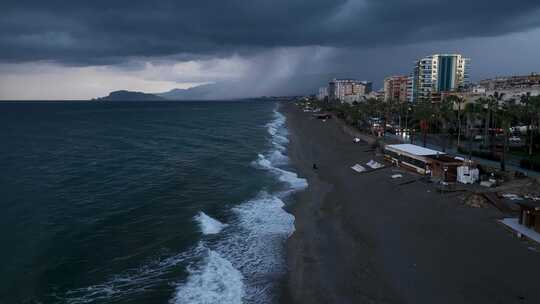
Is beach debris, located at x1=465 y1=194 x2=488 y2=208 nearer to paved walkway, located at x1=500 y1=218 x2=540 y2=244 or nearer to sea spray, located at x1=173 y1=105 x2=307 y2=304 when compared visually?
paved walkway, located at x1=500 y1=218 x2=540 y2=244

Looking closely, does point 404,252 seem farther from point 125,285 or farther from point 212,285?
point 125,285

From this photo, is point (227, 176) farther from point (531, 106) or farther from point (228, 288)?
point (531, 106)

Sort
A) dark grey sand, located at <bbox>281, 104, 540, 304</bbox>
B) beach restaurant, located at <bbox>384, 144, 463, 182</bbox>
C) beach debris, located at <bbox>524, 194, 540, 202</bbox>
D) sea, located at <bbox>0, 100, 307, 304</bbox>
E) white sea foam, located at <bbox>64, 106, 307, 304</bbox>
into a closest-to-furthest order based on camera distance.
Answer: dark grey sand, located at <bbox>281, 104, 540, 304</bbox> → white sea foam, located at <bbox>64, 106, 307, 304</bbox> → sea, located at <bbox>0, 100, 307, 304</bbox> → beach debris, located at <bbox>524, 194, 540, 202</bbox> → beach restaurant, located at <bbox>384, 144, 463, 182</bbox>

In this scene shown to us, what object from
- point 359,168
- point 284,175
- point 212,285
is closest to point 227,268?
point 212,285

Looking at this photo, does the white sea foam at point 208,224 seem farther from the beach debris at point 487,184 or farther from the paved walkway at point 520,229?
the beach debris at point 487,184

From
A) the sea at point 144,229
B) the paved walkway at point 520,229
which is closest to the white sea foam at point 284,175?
the sea at point 144,229

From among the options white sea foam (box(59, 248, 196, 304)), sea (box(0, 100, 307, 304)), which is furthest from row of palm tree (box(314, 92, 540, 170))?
white sea foam (box(59, 248, 196, 304))

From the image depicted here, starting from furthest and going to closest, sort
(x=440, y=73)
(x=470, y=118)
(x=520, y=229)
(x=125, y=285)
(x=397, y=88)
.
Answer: (x=397, y=88)
(x=440, y=73)
(x=470, y=118)
(x=520, y=229)
(x=125, y=285)
